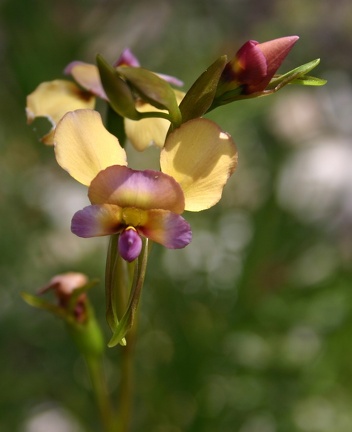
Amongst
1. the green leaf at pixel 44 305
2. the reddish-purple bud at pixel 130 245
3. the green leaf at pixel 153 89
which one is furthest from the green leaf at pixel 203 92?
the green leaf at pixel 44 305

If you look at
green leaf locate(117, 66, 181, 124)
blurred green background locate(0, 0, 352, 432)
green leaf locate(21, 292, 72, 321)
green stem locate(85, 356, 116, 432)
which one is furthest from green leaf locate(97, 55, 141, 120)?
blurred green background locate(0, 0, 352, 432)

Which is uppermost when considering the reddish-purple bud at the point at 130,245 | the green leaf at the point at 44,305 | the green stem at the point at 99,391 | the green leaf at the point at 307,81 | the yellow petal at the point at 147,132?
the green leaf at the point at 307,81

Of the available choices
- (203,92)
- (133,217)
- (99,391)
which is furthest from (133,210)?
(99,391)

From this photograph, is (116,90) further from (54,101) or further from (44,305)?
(44,305)

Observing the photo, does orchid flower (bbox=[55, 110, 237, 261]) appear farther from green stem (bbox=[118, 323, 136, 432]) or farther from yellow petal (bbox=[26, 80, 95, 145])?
green stem (bbox=[118, 323, 136, 432])

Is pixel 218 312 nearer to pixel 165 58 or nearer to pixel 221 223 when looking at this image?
pixel 221 223

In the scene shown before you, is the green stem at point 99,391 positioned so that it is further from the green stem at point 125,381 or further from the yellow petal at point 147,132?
the yellow petal at point 147,132
